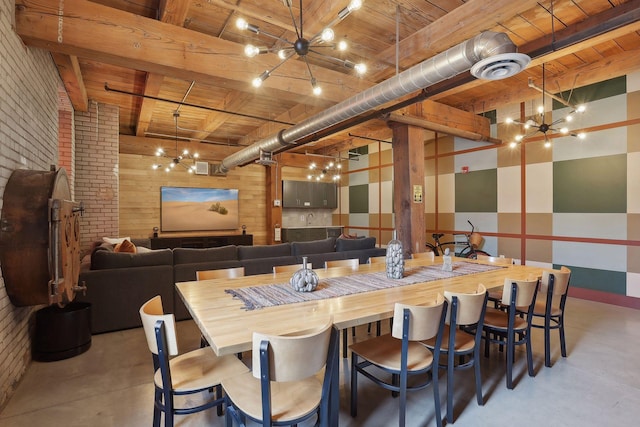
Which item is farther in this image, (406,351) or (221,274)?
(221,274)

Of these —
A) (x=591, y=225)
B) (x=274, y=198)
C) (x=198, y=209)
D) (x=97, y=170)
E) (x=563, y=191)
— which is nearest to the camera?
(x=591, y=225)

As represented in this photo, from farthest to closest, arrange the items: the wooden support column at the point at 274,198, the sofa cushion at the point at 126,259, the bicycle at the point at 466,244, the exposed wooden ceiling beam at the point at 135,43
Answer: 1. the wooden support column at the point at 274,198
2. the bicycle at the point at 466,244
3. the sofa cushion at the point at 126,259
4. the exposed wooden ceiling beam at the point at 135,43

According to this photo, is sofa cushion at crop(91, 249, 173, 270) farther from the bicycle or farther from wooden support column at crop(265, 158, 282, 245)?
wooden support column at crop(265, 158, 282, 245)

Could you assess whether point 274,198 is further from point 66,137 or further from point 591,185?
point 591,185

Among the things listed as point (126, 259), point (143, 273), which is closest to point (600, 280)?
point (143, 273)

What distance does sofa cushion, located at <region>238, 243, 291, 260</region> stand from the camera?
14.9ft

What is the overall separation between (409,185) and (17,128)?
452cm

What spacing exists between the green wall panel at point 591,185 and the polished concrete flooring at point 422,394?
7.95 ft

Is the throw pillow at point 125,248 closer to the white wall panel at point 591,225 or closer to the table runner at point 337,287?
the table runner at point 337,287

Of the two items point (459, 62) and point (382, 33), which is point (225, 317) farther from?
point (382, 33)

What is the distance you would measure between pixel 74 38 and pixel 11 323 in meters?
2.36

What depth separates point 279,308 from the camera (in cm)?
202

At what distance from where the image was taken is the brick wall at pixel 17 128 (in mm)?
2338

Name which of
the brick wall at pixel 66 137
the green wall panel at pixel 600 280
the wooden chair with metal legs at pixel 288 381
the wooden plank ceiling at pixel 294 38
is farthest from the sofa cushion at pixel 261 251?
the green wall panel at pixel 600 280
